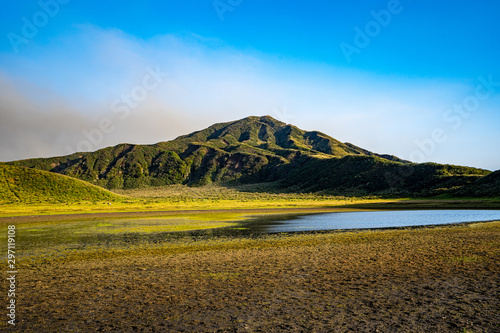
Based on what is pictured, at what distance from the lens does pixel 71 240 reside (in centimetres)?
2869

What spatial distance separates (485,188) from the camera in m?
101

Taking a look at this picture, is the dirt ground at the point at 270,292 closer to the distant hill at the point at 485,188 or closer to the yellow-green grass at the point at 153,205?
the yellow-green grass at the point at 153,205

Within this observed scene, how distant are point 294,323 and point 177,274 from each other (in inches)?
330

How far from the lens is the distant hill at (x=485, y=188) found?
94875 millimetres

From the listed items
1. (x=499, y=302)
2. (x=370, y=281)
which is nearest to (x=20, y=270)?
(x=370, y=281)

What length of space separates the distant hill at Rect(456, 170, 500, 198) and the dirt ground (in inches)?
3630

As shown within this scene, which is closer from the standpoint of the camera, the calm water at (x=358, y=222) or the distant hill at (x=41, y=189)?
the calm water at (x=358, y=222)

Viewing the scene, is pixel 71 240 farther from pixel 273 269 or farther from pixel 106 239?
pixel 273 269

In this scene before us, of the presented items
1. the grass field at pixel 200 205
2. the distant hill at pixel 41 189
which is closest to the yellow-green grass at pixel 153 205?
the grass field at pixel 200 205

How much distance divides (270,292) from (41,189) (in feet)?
332

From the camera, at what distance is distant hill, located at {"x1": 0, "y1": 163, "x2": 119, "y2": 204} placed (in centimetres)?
8462

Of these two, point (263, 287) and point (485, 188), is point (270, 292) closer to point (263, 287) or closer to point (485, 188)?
point (263, 287)

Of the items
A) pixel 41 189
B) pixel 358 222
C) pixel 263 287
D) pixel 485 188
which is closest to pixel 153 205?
pixel 41 189

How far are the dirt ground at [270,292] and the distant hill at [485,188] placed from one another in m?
92.2
